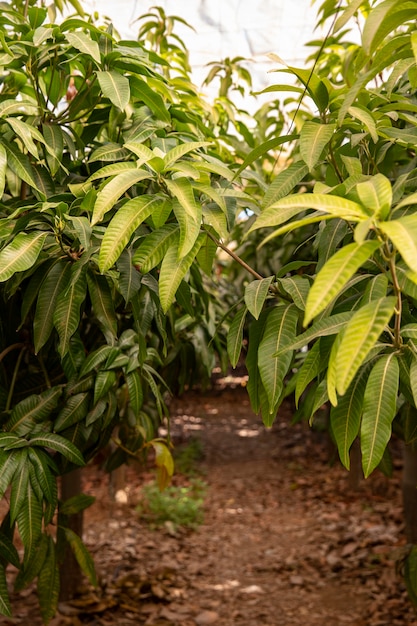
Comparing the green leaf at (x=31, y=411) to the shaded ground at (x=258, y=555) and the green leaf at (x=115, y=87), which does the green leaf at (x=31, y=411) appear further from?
the shaded ground at (x=258, y=555)

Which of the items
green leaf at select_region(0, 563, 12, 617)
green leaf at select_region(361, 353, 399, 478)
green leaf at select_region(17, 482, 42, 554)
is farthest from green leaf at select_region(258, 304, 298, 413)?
green leaf at select_region(0, 563, 12, 617)

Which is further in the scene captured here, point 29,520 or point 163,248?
point 29,520

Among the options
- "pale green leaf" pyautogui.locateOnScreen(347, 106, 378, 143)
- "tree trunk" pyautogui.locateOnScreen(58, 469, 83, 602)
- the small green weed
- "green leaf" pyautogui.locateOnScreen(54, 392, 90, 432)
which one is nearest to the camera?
"pale green leaf" pyautogui.locateOnScreen(347, 106, 378, 143)

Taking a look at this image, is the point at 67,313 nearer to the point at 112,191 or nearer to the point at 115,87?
the point at 112,191

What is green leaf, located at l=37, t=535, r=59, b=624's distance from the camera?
1.44 metres

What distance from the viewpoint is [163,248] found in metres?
0.95

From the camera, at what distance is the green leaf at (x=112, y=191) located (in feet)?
2.69

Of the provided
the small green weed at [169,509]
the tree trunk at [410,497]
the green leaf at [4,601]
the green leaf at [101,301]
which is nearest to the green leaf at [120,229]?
the green leaf at [101,301]

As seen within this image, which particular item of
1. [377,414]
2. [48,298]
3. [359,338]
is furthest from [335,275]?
[48,298]

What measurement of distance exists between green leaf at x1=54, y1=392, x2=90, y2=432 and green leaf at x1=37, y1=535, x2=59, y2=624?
368 mm

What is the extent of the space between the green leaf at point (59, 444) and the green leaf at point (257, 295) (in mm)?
532

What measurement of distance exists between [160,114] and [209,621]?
2029 millimetres

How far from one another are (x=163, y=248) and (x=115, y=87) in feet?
1.30

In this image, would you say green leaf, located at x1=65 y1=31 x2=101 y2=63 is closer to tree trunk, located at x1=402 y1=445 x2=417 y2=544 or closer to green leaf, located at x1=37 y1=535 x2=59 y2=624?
green leaf, located at x1=37 y1=535 x2=59 y2=624
